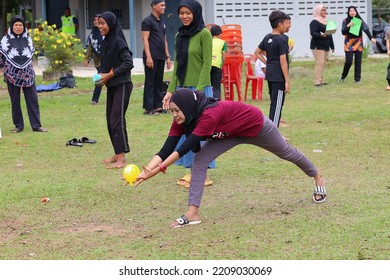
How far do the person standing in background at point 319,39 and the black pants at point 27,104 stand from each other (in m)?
7.17

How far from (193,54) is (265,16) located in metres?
18.2

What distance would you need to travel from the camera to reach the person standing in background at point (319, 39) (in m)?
17.8

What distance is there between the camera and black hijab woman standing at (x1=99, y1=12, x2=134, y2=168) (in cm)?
948

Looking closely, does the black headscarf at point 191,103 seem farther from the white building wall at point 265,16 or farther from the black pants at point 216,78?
the white building wall at point 265,16

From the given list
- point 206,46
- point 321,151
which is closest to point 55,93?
point 321,151

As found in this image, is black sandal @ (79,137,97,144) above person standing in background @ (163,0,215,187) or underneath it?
underneath

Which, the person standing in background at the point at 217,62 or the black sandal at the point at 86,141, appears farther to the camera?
the person standing in background at the point at 217,62

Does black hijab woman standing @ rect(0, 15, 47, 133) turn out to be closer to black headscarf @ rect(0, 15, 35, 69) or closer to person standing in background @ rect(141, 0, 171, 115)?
black headscarf @ rect(0, 15, 35, 69)

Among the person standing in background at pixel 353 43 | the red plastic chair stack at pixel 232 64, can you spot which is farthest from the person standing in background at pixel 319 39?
the red plastic chair stack at pixel 232 64

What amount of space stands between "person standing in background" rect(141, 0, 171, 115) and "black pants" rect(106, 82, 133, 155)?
4418 mm

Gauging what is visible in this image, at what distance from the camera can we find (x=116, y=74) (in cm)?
941

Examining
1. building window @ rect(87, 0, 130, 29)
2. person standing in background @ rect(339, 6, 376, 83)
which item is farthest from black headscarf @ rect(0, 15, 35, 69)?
building window @ rect(87, 0, 130, 29)

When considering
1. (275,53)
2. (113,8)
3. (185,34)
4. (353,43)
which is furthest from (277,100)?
(113,8)
